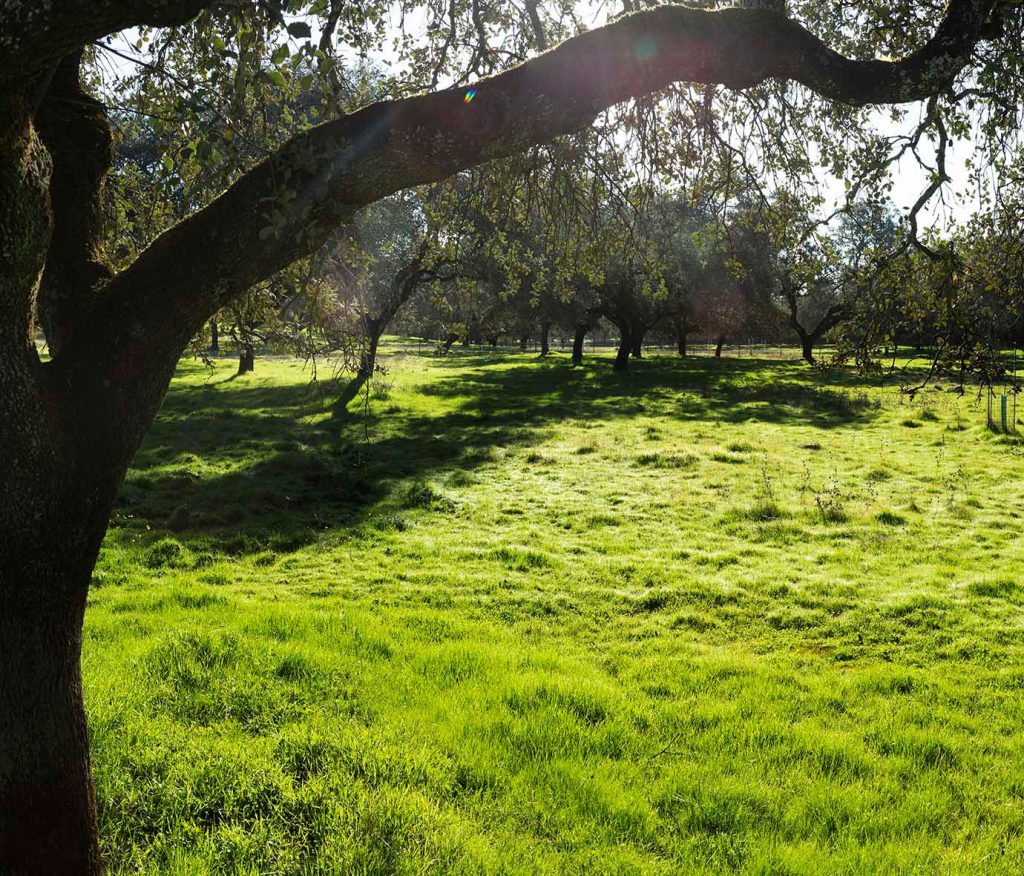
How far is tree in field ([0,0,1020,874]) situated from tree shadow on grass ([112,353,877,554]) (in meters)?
4.98

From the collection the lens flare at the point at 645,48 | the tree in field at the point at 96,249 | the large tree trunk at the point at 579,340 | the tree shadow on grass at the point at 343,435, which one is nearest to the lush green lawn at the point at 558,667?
the tree shadow on grass at the point at 343,435

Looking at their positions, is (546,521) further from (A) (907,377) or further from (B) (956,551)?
(A) (907,377)

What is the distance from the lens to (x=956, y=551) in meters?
12.2

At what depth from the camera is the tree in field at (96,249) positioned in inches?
119

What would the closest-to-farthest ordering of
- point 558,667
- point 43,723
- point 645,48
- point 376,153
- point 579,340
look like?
point 43,723, point 376,153, point 645,48, point 558,667, point 579,340

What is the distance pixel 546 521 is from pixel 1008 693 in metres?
8.32

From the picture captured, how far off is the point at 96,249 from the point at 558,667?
584 cm

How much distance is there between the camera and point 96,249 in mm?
4031

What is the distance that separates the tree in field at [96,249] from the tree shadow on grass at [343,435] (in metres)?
4.98

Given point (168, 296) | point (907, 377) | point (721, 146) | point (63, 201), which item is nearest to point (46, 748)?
point (168, 296)

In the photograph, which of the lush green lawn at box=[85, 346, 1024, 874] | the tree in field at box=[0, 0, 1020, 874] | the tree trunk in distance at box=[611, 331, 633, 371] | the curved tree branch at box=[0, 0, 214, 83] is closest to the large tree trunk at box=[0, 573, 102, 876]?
the tree in field at box=[0, 0, 1020, 874]

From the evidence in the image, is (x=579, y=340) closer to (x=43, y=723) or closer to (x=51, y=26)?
(x=43, y=723)

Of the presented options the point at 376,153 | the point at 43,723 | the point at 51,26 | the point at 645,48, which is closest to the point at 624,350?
the point at 645,48

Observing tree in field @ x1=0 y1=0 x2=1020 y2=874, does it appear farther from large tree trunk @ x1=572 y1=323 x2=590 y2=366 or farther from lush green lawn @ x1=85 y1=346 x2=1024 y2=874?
large tree trunk @ x1=572 y1=323 x2=590 y2=366
